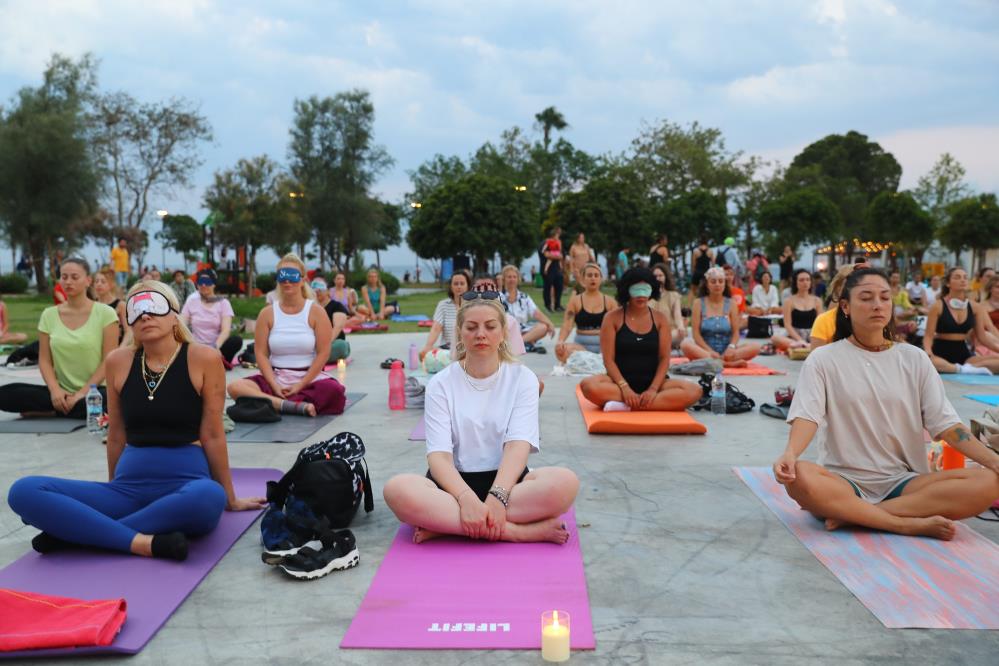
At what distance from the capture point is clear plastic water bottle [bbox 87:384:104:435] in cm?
653

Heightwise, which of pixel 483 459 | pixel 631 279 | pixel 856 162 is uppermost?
pixel 856 162

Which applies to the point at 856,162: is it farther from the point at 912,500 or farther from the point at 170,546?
the point at 170,546

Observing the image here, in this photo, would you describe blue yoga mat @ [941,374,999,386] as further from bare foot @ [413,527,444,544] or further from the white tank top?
bare foot @ [413,527,444,544]

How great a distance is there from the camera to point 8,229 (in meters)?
28.7

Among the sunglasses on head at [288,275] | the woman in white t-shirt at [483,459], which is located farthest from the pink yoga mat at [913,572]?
the sunglasses on head at [288,275]

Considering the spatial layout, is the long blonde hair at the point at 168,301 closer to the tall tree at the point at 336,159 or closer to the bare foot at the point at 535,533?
the bare foot at the point at 535,533

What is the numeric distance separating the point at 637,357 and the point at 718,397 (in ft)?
3.16

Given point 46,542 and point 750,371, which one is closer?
point 46,542

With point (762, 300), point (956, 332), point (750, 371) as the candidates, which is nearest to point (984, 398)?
point (956, 332)

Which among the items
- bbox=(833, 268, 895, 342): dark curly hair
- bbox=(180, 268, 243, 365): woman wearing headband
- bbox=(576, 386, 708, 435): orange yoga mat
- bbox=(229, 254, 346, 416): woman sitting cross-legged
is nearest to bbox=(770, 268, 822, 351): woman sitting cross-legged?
bbox=(576, 386, 708, 435): orange yoga mat

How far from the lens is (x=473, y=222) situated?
1494 inches

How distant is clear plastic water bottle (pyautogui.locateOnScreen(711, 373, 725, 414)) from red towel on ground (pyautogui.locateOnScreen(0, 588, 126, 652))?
18.3 feet

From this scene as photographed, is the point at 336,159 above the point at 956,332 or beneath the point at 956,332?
above

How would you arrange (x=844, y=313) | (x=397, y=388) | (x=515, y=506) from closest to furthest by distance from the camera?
(x=515, y=506) → (x=844, y=313) → (x=397, y=388)
